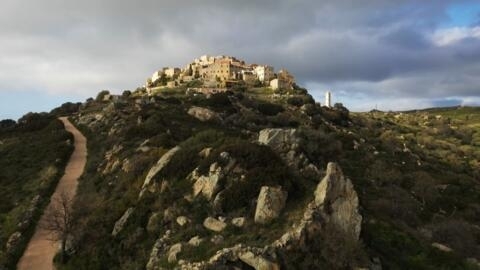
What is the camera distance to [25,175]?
4216 centimetres

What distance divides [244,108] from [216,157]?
53306mm

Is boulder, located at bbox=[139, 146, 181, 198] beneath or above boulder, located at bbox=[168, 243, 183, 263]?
above

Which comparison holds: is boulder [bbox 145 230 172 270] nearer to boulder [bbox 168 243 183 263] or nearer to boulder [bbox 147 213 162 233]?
boulder [bbox 168 243 183 263]

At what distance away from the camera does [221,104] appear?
7669cm

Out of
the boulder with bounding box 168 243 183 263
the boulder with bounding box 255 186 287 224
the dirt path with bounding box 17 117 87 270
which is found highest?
the boulder with bounding box 255 186 287 224

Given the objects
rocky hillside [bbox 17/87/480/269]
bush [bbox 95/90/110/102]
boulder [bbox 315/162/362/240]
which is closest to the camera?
rocky hillside [bbox 17/87/480/269]

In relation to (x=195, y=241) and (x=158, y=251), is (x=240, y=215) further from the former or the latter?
(x=158, y=251)

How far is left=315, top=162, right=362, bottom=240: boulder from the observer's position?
20.3 metres

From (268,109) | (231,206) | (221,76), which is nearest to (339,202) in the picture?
(231,206)

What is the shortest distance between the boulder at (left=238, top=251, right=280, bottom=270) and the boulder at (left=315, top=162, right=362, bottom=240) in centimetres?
399

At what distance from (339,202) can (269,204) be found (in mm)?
2874

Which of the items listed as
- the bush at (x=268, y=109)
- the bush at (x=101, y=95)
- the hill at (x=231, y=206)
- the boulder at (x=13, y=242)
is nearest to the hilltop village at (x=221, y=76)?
the bush at (x=101, y=95)

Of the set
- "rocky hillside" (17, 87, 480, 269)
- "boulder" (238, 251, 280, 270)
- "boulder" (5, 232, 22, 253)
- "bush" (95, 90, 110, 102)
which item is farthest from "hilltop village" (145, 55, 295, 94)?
"boulder" (238, 251, 280, 270)

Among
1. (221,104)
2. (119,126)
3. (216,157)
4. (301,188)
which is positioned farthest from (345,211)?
(221,104)
